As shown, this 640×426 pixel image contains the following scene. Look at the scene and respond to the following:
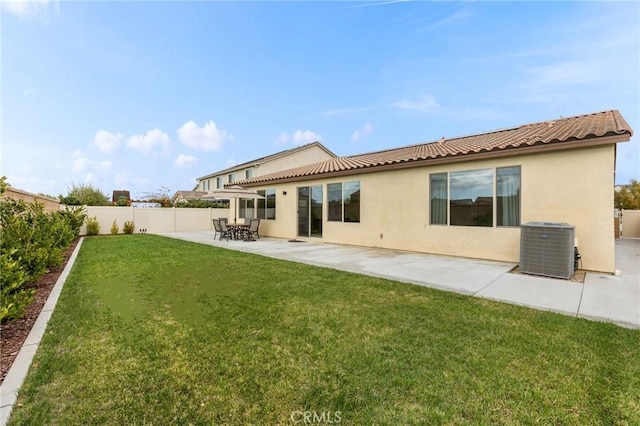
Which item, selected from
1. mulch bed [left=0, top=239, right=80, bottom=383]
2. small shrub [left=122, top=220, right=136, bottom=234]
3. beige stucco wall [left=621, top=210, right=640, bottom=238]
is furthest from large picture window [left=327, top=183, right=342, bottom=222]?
beige stucco wall [left=621, top=210, right=640, bottom=238]

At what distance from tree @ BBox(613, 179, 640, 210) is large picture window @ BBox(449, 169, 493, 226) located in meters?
19.9

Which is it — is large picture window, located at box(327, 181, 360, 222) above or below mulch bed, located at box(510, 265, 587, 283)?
above

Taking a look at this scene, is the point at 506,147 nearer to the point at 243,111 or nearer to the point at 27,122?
the point at 27,122

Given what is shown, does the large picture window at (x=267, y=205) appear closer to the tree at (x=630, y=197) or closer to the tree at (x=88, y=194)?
the tree at (x=88, y=194)

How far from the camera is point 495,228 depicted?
8.45 meters

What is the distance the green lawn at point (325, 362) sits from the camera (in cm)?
225

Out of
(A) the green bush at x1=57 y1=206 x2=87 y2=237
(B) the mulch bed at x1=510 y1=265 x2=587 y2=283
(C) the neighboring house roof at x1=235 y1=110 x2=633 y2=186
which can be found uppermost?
(C) the neighboring house roof at x1=235 y1=110 x2=633 y2=186

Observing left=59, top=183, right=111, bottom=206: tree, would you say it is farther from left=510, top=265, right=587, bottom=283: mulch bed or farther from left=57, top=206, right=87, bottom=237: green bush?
left=510, top=265, right=587, bottom=283: mulch bed

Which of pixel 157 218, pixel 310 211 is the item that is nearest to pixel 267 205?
pixel 310 211

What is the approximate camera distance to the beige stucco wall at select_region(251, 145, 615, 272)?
22.9 feet

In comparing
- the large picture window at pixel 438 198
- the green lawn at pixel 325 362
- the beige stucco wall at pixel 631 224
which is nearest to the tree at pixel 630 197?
the beige stucco wall at pixel 631 224

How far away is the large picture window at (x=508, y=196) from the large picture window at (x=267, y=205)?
404 inches

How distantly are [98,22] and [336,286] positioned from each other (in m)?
12.0

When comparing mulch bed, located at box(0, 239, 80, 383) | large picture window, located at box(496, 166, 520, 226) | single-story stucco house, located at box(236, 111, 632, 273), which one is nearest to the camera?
mulch bed, located at box(0, 239, 80, 383)
